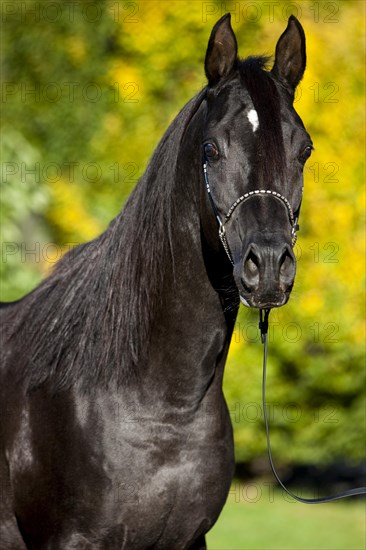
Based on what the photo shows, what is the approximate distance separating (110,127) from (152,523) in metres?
9.07

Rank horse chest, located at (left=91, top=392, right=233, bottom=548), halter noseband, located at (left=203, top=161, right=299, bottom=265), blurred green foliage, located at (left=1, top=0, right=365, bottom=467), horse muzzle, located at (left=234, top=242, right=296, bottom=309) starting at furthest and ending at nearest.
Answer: blurred green foliage, located at (left=1, top=0, right=365, bottom=467) → horse chest, located at (left=91, top=392, right=233, bottom=548) → halter noseband, located at (left=203, top=161, right=299, bottom=265) → horse muzzle, located at (left=234, top=242, right=296, bottom=309)

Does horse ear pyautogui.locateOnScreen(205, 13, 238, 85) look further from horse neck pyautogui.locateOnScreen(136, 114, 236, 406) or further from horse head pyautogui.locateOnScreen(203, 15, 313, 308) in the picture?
horse neck pyautogui.locateOnScreen(136, 114, 236, 406)

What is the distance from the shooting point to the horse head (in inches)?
127

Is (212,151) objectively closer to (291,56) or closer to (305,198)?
(291,56)

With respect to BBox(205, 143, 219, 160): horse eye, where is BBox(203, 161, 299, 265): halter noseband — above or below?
below

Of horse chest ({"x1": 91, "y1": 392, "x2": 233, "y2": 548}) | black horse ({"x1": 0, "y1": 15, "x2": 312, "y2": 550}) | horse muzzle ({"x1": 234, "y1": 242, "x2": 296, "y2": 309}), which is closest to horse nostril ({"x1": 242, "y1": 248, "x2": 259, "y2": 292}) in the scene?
horse muzzle ({"x1": 234, "y1": 242, "x2": 296, "y2": 309})

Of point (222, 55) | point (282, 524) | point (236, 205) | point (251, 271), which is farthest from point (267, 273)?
point (282, 524)

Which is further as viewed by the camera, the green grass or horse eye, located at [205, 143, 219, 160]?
the green grass

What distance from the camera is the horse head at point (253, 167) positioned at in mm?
3227

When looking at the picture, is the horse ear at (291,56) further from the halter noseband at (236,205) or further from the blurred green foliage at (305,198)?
the blurred green foliage at (305,198)

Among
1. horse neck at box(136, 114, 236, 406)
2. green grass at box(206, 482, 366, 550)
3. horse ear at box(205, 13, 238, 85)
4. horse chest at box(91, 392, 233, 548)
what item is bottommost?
green grass at box(206, 482, 366, 550)

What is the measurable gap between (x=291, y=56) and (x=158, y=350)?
47.7 inches

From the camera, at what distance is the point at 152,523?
3.59m

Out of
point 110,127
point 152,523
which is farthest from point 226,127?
point 110,127
